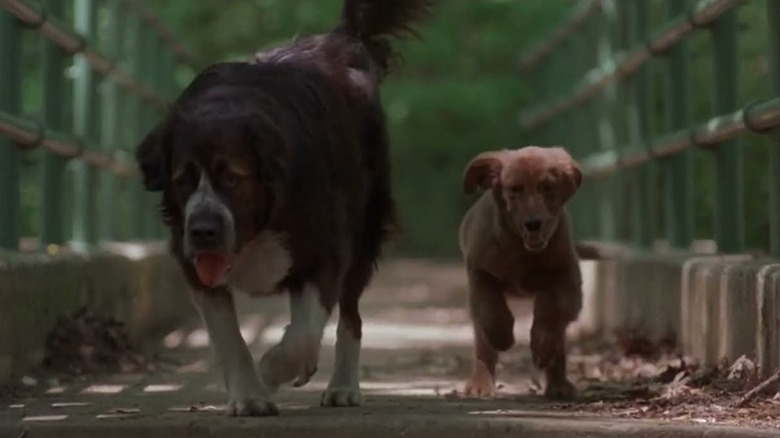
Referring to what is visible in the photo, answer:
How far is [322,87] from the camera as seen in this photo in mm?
6816

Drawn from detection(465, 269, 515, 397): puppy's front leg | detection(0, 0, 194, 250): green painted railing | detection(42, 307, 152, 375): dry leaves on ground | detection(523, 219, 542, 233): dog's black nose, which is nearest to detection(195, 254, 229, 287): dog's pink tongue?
detection(0, 0, 194, 250): green painted railing

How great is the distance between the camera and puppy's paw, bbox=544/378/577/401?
737cm

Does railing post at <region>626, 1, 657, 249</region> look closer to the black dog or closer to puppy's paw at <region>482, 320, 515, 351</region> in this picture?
puppy's paw at <region>482, 320, 515, 351</region>

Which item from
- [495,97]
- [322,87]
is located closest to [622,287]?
[322,87]

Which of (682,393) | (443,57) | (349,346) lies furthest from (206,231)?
(443,57)

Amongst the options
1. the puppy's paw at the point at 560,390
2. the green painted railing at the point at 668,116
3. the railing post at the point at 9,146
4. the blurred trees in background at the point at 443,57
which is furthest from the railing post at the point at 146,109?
the puppy's paw at the point at 560,390

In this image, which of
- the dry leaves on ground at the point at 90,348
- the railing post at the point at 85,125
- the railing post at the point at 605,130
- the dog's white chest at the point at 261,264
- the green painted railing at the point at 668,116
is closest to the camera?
the dog's white chest at the point at 261,264

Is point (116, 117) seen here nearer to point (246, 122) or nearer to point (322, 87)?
point (322, 87)

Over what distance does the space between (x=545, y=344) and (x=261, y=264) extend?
5.50ft

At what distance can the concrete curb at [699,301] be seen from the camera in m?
6.50

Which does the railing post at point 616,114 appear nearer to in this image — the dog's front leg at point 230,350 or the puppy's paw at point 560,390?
the puppy's paw at point 560,390

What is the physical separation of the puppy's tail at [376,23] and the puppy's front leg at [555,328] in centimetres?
115

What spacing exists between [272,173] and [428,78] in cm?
1511

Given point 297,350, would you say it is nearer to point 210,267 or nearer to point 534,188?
point 210,267
